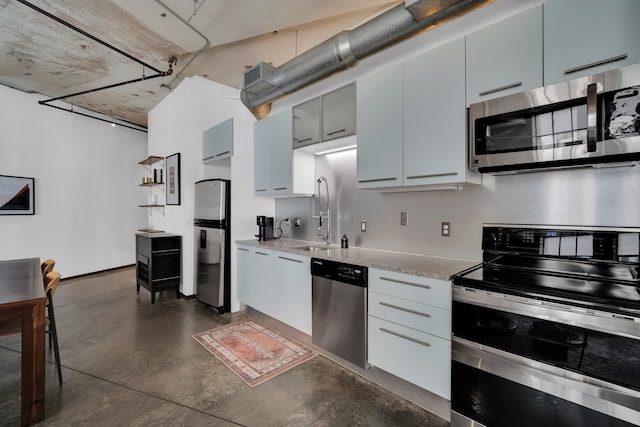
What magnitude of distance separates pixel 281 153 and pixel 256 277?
1.48 m

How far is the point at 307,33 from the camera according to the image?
312cm

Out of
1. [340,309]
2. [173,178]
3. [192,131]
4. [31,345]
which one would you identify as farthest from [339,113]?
[173,178]

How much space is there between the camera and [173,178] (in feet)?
15.0

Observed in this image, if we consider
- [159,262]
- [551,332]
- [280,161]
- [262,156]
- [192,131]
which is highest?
[192,131]

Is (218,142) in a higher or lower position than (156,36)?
lower

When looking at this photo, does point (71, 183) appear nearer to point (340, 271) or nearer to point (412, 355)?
point (340, 271)

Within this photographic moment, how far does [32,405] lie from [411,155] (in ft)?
9.91

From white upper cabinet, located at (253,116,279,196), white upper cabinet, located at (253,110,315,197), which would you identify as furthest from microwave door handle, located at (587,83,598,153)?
white upper cabinet, located at (253,116,279,196)

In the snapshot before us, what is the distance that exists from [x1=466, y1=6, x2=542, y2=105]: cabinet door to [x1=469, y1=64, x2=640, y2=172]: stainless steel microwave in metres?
0.11

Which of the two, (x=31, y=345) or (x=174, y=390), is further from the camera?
(x=174, y=390)

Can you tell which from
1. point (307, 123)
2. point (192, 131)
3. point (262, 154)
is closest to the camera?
point (307, 123)

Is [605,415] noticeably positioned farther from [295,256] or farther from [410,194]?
[295,256]

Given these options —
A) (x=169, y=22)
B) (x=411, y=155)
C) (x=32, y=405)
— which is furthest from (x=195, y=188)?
(x=411, y=155)

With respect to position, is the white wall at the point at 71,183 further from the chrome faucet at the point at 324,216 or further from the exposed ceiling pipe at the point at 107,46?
the chrome faucet at the point at 324,216
